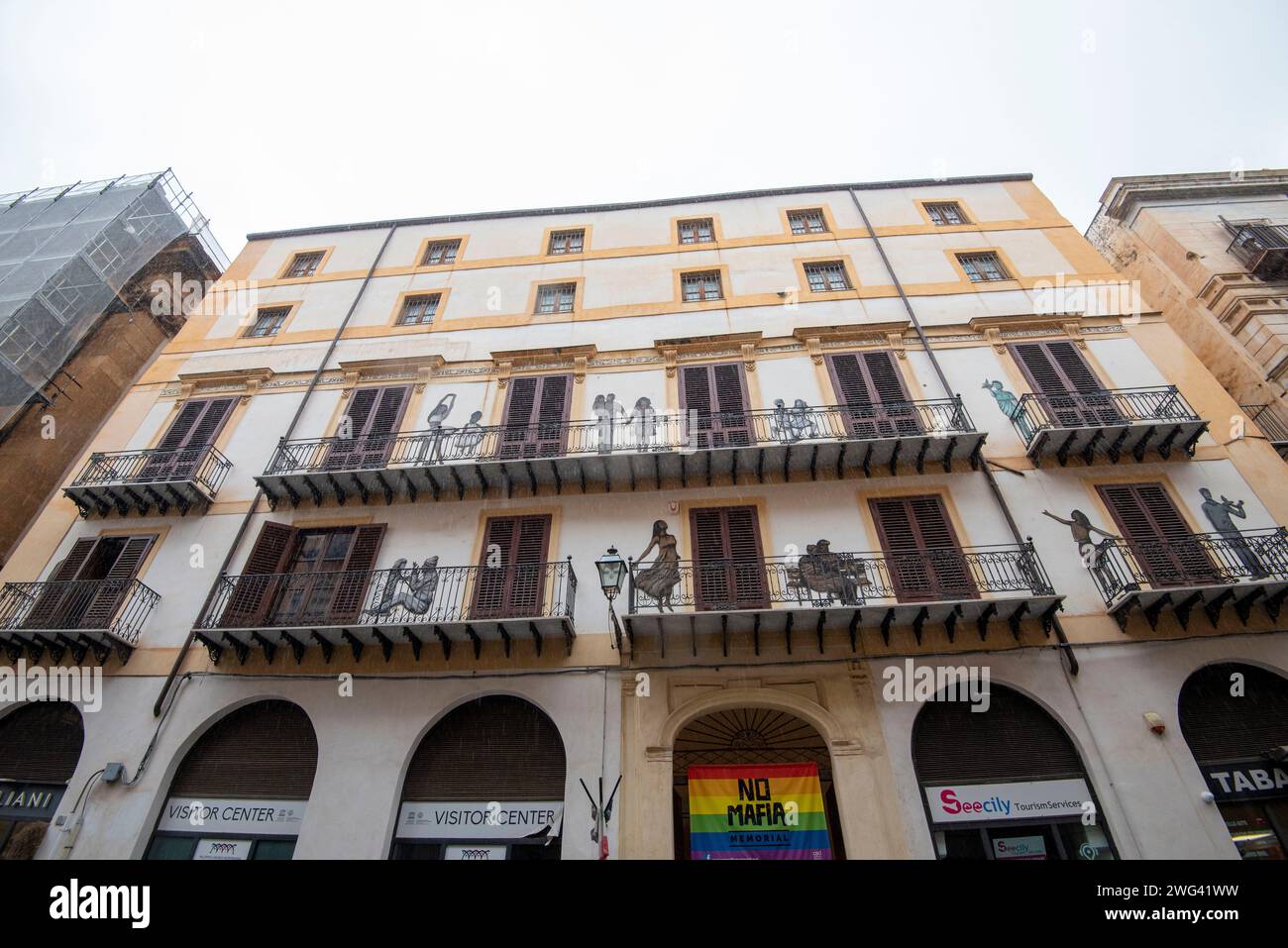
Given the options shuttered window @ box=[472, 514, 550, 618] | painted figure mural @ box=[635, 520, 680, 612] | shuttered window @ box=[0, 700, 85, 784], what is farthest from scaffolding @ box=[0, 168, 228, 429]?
painted figure mural @ box=[635, 520, 680, 612]

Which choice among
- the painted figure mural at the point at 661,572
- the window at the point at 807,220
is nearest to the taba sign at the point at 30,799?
the painted figure mural at the point at 661,572

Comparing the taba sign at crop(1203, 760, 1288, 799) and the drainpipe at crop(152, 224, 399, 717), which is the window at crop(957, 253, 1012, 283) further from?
the drainpipe at crop(152, 224, 399, 717)

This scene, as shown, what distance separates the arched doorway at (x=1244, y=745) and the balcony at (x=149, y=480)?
1944cm

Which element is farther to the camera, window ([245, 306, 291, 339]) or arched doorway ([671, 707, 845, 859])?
window ([245, 306, 291, 339])

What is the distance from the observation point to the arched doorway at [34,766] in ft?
34.5

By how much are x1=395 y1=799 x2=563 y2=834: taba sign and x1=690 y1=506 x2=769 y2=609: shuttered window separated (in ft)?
14.1

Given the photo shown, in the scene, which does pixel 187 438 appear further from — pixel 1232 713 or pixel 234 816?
pixel 1232 713

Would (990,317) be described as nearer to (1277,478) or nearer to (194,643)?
(1277,478)

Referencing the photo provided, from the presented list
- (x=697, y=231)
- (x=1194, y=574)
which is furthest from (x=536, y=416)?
(x=1194, y=574)

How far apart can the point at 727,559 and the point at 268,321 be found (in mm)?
15961

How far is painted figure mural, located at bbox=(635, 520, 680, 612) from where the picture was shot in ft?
36.3

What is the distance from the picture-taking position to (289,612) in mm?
11836
